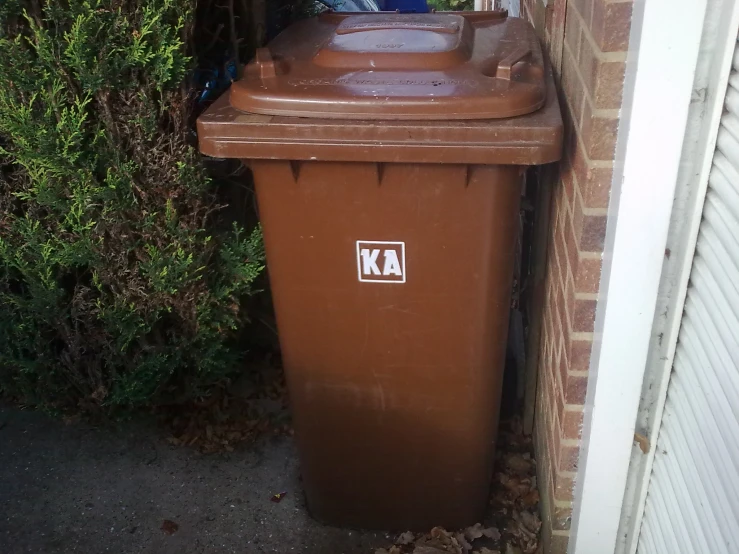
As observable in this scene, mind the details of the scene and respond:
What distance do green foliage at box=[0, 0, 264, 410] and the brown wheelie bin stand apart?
43 cm

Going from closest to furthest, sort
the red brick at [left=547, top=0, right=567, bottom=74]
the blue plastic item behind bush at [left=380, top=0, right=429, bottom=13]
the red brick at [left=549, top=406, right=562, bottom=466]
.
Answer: the red brick at [left=549, top=406, right=562, bottom=466]
the red brick at [left=547, top=0, right=567, bottom=74]
the blue plastic item behind bush at [left=380, top=0, right=429, bottom=13]

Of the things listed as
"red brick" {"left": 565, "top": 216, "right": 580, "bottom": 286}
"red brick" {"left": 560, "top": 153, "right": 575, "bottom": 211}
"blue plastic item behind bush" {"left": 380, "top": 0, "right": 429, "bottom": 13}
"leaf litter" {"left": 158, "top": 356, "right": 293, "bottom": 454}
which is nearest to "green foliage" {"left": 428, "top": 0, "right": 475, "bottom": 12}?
"blue plastic item behind bush" {"left": 380, "top": 0, "right": 429, "bottom": 13}

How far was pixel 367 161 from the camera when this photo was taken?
182cm

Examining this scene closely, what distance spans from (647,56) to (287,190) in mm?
985

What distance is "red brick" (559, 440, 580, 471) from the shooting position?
2.06m

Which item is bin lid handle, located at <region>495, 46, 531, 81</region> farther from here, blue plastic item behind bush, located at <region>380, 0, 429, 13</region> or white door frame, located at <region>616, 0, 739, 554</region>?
blue plastic item behind bush, located at <region>380, 0, 429, 13</region>

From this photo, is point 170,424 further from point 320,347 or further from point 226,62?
point 226,62

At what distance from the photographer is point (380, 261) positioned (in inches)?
79.1

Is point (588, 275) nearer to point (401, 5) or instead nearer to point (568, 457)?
point (568, 457)

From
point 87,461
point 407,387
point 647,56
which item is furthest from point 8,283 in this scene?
point 647,56

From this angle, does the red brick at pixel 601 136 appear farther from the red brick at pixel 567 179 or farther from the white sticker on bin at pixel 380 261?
the white sticker on bin at pixel 380 261

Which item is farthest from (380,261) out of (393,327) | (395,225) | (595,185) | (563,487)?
(563,487)

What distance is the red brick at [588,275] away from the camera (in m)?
1.78

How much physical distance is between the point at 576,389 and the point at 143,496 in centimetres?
174
